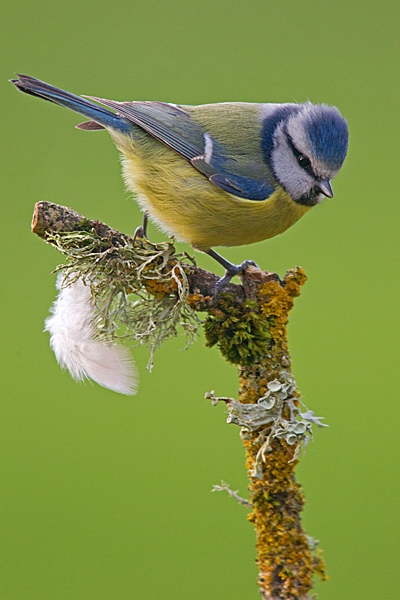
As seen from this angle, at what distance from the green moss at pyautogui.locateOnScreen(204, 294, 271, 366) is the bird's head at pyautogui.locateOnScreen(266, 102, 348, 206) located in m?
0.52

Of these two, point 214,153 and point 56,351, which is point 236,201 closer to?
point 214,153

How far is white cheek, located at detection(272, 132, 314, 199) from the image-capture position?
1730mm

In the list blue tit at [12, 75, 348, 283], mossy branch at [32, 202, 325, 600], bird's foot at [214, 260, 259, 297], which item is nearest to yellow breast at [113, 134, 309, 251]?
blue tit at [12, 75, 348, 283]

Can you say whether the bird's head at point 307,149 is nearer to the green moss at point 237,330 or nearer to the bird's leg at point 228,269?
the bird's leg at point 228,269

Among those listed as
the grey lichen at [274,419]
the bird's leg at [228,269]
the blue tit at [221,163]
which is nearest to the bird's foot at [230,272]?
the bird's leg at [228,269]

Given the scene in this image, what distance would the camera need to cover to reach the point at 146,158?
1806 mm

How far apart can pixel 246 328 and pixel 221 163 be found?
2.01 ft

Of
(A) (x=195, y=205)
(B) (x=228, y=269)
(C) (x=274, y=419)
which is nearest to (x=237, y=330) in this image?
(C) (x=274, y=419)

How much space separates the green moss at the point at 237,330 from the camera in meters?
1.30

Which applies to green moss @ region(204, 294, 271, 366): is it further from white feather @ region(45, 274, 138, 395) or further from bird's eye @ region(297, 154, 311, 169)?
bird's eye @ region(297, 154, 311, 169)

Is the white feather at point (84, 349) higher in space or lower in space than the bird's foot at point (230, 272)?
lower

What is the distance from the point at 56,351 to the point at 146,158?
2.13ft

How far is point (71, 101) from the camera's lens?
1761 mm

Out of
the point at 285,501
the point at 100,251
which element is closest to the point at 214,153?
the point at 100,251
